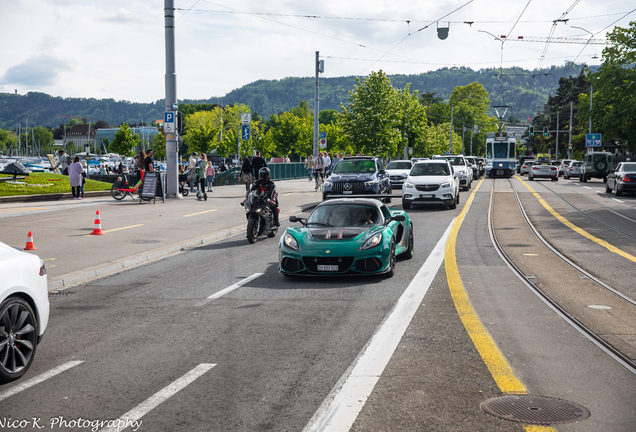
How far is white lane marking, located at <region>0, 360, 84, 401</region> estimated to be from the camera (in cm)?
459

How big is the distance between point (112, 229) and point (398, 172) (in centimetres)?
2080

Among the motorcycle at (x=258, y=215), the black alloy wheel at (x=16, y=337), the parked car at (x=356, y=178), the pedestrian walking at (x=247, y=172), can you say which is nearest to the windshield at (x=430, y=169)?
the parked car at (x=356, y=178)

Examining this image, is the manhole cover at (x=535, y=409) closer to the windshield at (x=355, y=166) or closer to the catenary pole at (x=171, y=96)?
the windshield at (x=355, y=166)

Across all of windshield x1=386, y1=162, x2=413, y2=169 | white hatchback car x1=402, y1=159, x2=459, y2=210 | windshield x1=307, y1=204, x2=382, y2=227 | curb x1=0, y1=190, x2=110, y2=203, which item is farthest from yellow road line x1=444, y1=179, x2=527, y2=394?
windshield x1=386, y1=162, x2=413, y2=169

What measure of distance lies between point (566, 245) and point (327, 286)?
7198 millimetres

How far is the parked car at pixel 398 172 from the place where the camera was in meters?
33.4

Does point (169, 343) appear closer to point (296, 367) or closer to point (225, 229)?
point (296, 367)

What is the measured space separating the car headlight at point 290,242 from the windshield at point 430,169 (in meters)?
14.9

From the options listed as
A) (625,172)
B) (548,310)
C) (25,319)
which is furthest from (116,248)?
(625,172)

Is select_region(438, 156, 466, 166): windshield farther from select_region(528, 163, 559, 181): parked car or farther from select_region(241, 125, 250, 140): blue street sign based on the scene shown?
select_region(241, 125, 250, 140): blue street sign

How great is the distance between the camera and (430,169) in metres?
24.0

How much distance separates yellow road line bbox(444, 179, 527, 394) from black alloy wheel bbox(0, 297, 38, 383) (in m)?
3.73

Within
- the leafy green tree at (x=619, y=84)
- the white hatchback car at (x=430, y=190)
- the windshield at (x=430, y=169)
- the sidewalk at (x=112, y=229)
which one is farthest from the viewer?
the leafy green tree at (x=619, y=84)

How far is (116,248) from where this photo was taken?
12539mm
